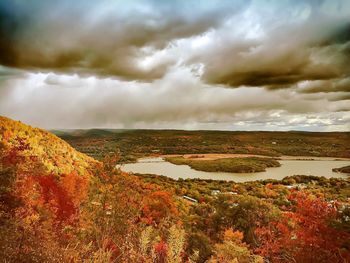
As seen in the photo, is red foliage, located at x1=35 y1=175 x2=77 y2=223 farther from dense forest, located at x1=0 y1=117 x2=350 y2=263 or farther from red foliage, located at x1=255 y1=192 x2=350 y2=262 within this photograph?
red foliage, located at x1=255 y1=192 x2=350 y2=262

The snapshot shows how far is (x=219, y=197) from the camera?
35000 millimetres

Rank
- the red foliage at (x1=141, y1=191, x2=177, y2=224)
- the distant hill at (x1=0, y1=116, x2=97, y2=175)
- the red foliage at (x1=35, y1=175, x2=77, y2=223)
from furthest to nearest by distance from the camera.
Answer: the distant hill at (x1=0, y1=116, x2=97, y2=175) → the red foliage at (x1=141, y1=191, x2=177, y2=224) → the red foliage at (x1=35, y1=175, x2=77, y2=223)

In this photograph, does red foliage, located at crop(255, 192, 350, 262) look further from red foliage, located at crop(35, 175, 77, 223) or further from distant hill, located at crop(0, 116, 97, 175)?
distant hill, located at crop(0, 116, 97, 175)

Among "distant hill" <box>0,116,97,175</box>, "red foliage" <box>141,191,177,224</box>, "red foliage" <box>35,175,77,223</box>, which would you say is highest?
"distant hill" <box>0,116,97,175</box>

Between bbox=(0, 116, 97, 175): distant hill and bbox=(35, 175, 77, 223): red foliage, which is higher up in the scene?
bbox=(0, 116, 97, 175): distant hill

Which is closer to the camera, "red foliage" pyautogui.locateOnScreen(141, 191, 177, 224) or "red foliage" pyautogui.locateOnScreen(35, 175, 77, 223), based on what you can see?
"red foliage" pyautogui.locateOnScreen(35, 175, 77, 223)

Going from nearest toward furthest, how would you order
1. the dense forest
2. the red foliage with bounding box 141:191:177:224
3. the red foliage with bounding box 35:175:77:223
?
the dense forest < the red foliage with bounding box 35:175:77:223 < the red foliage with bounding box 141:191:177:224

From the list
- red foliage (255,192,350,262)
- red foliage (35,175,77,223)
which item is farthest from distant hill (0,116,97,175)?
red foliage (255,192,350,262)

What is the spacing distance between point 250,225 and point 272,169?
279 feet

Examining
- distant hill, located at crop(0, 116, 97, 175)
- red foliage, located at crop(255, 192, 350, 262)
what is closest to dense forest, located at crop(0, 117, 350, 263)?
red foliage, located at crop(255, 192, 350, 262)

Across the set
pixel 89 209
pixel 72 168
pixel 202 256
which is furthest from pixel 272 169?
pixel 89 209

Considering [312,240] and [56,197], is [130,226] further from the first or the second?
[56,197]

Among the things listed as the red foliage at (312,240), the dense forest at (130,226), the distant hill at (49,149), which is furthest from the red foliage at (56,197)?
the red foliage at (312,240)

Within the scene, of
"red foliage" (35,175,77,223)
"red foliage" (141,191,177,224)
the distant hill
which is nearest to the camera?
"red foliage" (35,175,77,223)
